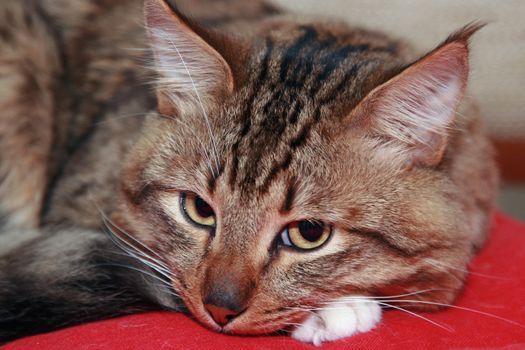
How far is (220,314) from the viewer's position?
1136mm

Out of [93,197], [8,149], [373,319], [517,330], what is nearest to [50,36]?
[8,149]

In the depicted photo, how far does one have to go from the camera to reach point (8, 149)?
1644mm

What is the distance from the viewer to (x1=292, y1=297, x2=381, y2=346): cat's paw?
118cm

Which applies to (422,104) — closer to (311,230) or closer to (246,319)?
(311,230)

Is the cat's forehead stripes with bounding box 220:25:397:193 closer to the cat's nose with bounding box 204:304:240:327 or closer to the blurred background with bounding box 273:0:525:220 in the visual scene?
the cat's nose with bounding box 204:304:240:327

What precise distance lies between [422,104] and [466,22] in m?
0.95

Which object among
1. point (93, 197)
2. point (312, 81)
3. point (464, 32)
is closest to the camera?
point (464, 32)

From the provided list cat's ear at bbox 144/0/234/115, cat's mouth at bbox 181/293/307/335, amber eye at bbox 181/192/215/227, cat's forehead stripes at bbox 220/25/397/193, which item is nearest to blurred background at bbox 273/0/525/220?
cat's forehead stripes at bbox 220/25/397/193

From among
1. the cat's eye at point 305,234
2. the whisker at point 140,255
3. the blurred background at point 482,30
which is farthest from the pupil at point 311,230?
the blurred background at point 482,30

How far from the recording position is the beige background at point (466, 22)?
2.03 meters

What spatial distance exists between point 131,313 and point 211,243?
205 mm

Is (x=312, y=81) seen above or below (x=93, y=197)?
above

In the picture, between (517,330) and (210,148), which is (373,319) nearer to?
(517,330)

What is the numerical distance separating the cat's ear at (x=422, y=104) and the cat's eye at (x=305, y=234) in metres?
0.20
